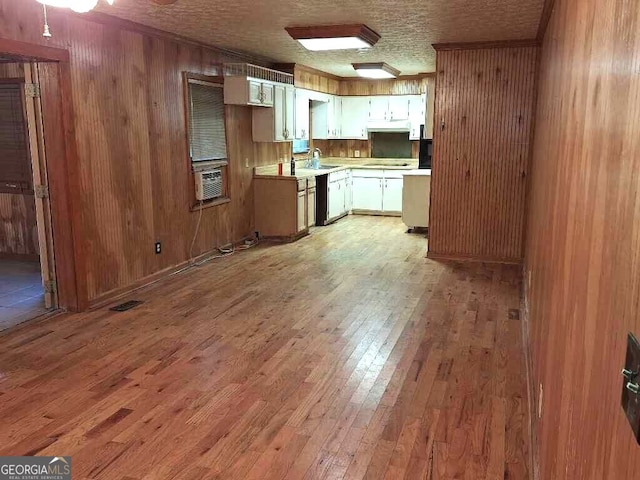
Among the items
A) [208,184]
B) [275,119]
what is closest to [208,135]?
[208,184]

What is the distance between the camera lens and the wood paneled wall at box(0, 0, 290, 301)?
4.52 metres

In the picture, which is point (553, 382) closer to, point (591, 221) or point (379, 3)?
point (591, 221)

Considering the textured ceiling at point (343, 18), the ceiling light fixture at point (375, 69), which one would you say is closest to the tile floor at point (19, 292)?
the textured ceiling at point (343, 18)

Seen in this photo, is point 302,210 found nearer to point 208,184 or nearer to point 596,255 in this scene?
point 208,184

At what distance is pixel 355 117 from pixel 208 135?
4.14 metres

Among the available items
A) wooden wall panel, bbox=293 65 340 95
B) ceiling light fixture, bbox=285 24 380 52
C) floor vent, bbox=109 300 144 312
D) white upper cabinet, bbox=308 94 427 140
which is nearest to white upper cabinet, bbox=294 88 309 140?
wooden wall panel, bbox=293 65 340 95

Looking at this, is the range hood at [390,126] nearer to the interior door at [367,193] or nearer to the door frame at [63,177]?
the interior door at [367,193]

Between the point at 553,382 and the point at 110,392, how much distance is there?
241cm

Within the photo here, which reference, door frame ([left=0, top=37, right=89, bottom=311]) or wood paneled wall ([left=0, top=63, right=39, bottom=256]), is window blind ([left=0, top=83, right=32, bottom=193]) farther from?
door frame ([left=0, top=37, right=89, bottom=311])

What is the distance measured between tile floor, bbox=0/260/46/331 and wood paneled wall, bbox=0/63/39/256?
0.21 meters

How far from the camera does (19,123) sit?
6051 mm

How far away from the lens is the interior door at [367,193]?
31.7ft

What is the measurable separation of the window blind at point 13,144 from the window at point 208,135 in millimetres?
1762

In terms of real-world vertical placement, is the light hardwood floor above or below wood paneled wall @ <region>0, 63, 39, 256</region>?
below
